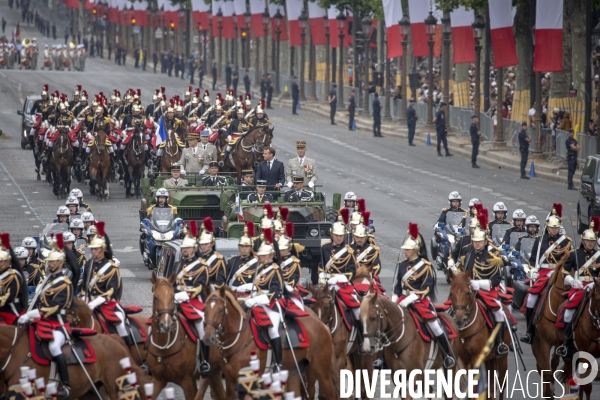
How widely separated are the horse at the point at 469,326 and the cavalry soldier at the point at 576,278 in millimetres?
796

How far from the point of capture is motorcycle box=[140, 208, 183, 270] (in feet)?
95.3

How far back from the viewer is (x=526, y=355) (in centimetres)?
2270

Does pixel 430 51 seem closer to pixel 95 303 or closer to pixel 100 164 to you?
pixel 100 164

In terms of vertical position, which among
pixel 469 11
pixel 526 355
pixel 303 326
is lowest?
pixel 526 355

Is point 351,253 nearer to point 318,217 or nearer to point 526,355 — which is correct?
point 526,355

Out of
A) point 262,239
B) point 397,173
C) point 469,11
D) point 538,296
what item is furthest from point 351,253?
point 469,11

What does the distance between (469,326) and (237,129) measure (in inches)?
807

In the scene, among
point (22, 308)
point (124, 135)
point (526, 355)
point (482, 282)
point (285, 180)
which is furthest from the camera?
point (124, 135)

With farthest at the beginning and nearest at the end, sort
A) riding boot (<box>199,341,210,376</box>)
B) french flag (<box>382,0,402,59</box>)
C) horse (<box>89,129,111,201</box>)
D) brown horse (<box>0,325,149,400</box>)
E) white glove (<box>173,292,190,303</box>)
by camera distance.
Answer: french flag (<box>382,0,402,59</box>) < horse (<box>89,129,111,201</box>) < white glove (<box>173,292,190,303</box>) < riding boot (<box>199,341,210,376</box>) < brown horse (<box>0,325,149,400</box>)

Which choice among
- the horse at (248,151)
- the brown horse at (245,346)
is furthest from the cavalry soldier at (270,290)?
the horse at (248,151)

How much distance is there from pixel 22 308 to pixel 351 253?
484 cm

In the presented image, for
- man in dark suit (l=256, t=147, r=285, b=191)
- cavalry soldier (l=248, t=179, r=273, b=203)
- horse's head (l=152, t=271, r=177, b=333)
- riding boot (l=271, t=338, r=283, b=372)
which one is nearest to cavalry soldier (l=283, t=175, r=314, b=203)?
cavalry soldier (l=248, t=179, r=273, b=203)

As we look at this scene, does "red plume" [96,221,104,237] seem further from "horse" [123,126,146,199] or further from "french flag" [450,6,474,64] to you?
"french flag" [450,6,474,64]

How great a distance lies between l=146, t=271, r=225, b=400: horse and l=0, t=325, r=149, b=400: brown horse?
1.30 ft
